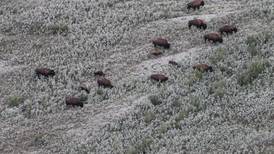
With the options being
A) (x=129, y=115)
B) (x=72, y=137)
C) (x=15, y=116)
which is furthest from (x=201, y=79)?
(x=15, y=116)

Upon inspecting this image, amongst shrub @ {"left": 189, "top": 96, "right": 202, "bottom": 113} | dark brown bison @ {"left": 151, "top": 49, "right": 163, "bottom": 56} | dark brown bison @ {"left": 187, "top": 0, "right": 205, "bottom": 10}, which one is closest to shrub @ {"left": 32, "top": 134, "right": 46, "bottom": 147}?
shrub @ {"left": 189, "top": 96, "right": 202, "bottom": 113}

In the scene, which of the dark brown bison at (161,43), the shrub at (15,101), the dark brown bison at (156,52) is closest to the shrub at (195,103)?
the dark brown bison at (156,52)

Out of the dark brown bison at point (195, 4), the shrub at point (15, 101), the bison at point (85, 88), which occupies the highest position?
the dark brown bison at point (195, 4)

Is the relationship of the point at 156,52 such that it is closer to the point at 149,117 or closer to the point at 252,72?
the point at 252,72

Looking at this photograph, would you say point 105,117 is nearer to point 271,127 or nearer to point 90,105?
point 90,105

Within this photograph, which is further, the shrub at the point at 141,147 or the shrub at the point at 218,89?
the shrub at the point at 218,89

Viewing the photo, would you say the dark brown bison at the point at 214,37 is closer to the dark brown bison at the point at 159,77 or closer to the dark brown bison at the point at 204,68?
the dark brown bison at the point at 204,68

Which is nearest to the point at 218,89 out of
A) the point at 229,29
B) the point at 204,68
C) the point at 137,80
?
the point at 204,68
